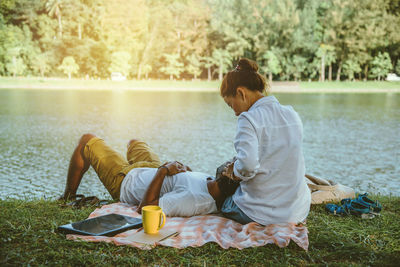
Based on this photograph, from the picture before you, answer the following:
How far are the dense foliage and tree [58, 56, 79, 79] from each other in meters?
0.09

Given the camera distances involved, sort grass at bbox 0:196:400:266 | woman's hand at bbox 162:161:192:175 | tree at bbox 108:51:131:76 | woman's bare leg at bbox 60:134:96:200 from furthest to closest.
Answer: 1. tree at bbox 108:51:131:76
2. woman's bare leg at bbox 60:134:96:200
3. woman's hand at bbox 162:161:192:175
4. grass at bbox 0:196:400:266

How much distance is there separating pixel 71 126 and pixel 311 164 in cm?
699

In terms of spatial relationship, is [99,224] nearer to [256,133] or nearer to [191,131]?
[256,133]

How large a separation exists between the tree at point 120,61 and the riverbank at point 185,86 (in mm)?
3946

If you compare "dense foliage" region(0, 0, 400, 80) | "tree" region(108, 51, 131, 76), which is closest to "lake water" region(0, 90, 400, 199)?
"dense foliage" region(0, 0, 400, 80)

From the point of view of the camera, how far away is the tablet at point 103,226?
236 cm

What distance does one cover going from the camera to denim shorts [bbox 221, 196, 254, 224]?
2.54 meters

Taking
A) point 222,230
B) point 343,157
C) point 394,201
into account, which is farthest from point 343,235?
point 343,157

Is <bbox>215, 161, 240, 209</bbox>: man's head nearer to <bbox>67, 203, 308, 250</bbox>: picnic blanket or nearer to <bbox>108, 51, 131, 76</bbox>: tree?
<bbox>67, 203, 308, 250</bbox>: picnic blanket

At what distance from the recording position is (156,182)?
8.91 ft

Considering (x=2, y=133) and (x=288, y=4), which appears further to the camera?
(x=288, y=4)

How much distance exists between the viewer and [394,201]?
11.9ft

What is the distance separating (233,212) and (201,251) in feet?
1.55

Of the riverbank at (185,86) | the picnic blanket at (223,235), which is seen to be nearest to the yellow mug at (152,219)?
the picnic blanket at (223,235)
